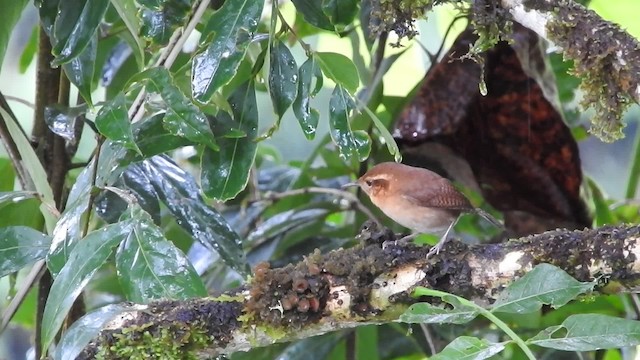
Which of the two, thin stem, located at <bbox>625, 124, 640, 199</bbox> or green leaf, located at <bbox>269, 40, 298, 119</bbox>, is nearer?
green leaf, located at <bbox>269, 40, 298, 119</bbox>

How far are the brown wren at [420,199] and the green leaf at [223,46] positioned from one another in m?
0.47

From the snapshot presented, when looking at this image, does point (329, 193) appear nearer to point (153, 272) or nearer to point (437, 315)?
point (153, 272)

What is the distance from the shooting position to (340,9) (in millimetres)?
1352

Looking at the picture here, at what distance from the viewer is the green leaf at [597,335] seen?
854 millimetres

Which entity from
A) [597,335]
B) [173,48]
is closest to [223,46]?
[173,48]

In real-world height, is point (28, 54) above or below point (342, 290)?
above

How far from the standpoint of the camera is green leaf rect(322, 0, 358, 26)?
4.41 feet

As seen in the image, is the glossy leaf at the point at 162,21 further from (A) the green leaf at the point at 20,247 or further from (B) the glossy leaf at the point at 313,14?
(A) the green leaf at the point at 20,247

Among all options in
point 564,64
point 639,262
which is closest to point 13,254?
point 639,262

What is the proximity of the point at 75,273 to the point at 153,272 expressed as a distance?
104 mm

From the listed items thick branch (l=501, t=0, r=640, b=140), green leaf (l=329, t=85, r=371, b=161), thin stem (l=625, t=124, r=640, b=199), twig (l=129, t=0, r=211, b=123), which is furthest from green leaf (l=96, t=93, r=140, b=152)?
thin stem (l=625, t=124, r=640, b=199)

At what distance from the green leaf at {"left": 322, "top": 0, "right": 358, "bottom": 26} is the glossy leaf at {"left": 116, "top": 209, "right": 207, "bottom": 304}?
481mm

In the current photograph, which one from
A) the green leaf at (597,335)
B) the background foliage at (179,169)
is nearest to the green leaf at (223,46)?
the background foliage at (179,169)

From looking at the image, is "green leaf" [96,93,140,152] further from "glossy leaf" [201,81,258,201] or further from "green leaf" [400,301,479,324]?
"green leaf" [400,301,479,324]
